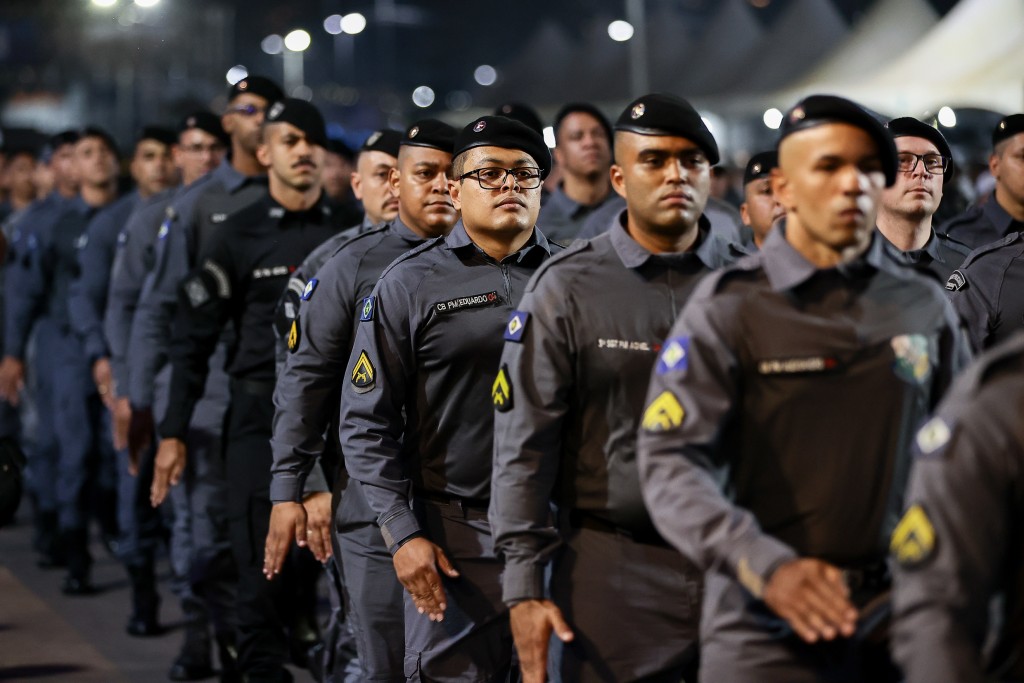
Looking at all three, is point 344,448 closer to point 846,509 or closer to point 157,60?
point 846,509

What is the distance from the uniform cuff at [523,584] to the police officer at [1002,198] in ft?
11.9

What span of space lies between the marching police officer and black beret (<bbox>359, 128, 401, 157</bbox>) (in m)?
0.76

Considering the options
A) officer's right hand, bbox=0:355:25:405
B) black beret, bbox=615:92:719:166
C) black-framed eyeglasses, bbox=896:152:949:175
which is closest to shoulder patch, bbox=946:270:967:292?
black-framed eyeglasses, bbox=896:152:949:175

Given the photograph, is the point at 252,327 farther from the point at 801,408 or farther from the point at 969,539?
the point at 969,539

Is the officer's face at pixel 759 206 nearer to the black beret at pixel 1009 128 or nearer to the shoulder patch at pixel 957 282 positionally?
the black beret at pixel 1009 128

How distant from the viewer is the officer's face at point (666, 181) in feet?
14.2

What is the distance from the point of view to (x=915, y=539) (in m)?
2.87

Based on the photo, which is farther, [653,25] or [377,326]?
[653,25]

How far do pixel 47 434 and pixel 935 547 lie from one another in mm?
9847

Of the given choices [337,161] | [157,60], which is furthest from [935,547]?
[157,60]

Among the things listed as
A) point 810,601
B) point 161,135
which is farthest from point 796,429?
point 161,135

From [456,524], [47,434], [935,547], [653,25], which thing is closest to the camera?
[935,547]

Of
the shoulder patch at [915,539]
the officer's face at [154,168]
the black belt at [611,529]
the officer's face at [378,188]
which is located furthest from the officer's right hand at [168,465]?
the shoulder patch at [915,539]

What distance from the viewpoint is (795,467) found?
3.48m
